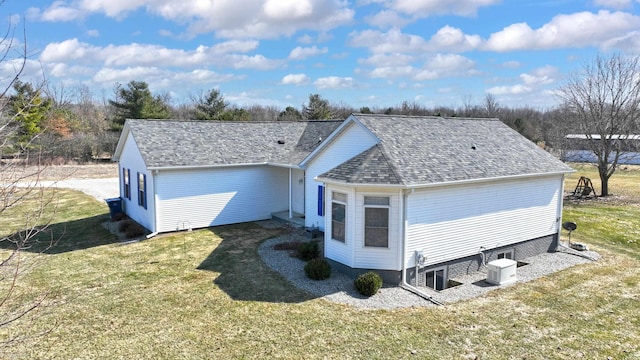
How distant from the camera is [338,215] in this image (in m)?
13.0

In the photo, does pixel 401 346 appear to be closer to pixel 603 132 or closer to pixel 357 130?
pixel 357 130

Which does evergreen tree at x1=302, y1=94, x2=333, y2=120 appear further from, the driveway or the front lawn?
the front lawn

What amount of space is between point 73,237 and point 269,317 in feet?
41.6

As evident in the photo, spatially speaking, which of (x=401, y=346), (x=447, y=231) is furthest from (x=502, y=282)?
(x=401, y=346)

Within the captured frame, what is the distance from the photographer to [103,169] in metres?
41.1

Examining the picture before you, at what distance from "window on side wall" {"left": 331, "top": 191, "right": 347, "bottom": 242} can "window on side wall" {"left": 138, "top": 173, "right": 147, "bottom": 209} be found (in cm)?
959

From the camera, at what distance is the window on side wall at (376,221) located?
12141mm


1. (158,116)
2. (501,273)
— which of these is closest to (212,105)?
(158,116)

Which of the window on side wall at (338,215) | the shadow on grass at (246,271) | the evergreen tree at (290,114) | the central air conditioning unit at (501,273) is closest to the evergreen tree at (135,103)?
the evergreen tree at (290,114)

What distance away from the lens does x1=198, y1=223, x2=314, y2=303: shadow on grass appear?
11320mm

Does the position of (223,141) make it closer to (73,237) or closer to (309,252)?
(73,237)

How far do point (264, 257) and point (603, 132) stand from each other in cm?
2683

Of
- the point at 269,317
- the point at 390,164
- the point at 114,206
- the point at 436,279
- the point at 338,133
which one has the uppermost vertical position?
the point at 338,133

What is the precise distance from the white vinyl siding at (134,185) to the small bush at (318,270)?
8.56 meters
